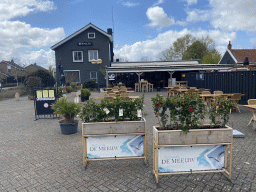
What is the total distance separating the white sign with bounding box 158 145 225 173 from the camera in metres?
3.38

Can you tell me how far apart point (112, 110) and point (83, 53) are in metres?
24.0

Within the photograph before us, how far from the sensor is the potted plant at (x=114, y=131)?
153 inches

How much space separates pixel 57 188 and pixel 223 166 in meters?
2.82

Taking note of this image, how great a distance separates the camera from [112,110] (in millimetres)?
3973

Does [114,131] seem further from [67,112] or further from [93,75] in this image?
[93,75]

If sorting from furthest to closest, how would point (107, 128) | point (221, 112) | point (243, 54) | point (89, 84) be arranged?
point (243, 54) < point (89, 84) < point (107, 128) < point (221, 112)

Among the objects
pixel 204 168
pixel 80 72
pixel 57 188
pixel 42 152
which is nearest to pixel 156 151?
pixel 204 168

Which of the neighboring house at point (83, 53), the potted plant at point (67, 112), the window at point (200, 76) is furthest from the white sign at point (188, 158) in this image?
the neighboring house at point (83, 53)

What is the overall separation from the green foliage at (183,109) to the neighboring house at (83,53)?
928 inches

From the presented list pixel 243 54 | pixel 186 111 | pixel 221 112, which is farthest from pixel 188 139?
→ pixel 243 54

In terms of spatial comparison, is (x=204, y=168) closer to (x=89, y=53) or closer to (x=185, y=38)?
(x=89, y=53)

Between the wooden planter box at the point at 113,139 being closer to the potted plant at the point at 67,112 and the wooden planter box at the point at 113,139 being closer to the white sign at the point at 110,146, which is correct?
the white sign at the point at 110,146

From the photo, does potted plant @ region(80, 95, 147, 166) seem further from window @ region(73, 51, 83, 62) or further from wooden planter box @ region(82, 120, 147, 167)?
window @ region(73, 51, 83, 62)

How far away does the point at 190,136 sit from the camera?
3.35m
